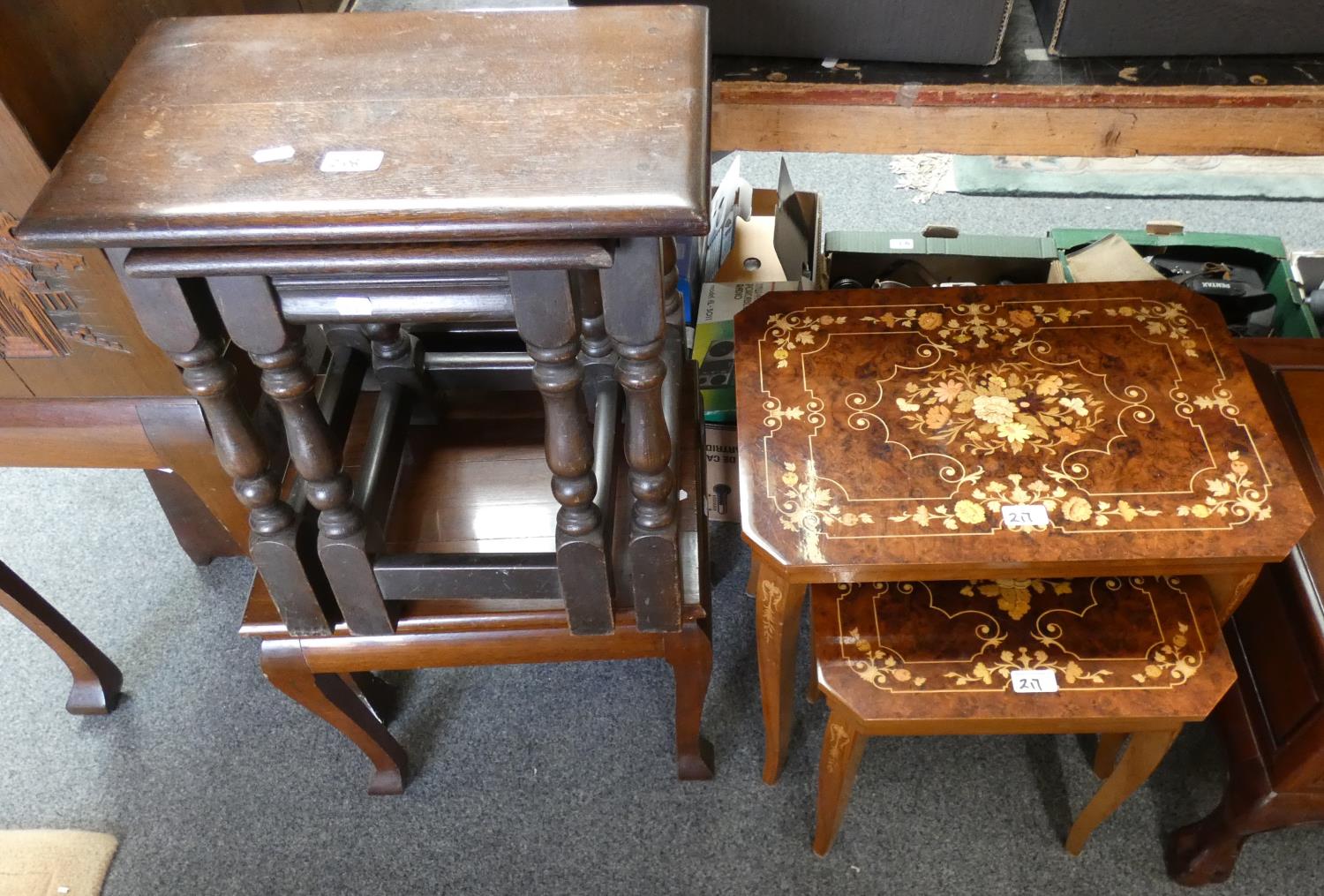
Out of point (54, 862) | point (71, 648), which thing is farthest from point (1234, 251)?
point (54, 862)

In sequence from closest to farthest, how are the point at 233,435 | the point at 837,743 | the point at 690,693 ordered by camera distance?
Answer: 1. the point at 233,435
2. the point at 837,743
3. the point at 690,693

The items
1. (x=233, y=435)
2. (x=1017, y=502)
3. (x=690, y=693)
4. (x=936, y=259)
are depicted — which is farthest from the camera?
(x=936, y=259)

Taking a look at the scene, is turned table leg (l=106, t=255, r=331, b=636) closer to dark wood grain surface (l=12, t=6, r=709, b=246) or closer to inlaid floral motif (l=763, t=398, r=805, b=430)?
dark wood grain surface (l=12, t=6, r=709, b=246)

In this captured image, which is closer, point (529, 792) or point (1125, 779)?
point (1125, 779)

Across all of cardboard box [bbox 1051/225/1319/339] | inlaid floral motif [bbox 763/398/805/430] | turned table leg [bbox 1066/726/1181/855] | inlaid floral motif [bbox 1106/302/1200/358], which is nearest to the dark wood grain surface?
inlaid floral motif [bbox 763/398/805/430]

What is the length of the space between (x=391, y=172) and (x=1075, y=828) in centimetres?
115

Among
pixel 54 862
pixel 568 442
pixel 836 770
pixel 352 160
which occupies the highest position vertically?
pixel 352 160

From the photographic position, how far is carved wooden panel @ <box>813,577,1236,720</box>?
3.38ft

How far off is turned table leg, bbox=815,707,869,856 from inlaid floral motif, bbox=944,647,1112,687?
131 mm

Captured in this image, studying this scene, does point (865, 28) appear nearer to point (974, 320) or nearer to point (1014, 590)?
point (974, 320)

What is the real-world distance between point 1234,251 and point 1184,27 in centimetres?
83

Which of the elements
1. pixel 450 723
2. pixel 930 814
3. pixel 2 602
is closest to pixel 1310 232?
pixel 930 814

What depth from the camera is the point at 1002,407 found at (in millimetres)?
1115

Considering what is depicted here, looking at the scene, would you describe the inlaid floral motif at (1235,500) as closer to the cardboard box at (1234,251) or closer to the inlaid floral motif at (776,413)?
the inlaid floral motif at (776,413)
